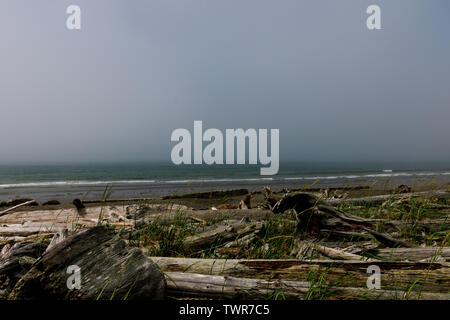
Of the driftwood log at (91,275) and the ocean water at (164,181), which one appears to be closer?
the driftwood log at (91,275)

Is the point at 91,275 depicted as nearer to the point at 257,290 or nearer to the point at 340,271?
the point at 257,290

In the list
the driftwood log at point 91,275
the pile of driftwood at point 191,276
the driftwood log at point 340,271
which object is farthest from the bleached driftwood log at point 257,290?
the driftwood log at point 91,275

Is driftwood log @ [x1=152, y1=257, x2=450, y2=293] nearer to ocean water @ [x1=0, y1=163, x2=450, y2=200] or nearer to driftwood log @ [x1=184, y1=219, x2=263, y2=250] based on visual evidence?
driftwood log @ [x1=184, y1=219, x2=263, y2=250]

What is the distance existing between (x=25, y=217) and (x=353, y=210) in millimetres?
8499

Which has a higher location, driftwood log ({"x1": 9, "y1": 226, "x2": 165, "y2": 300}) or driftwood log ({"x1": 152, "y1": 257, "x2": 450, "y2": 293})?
driftwood log ({"x1": 9, "y1": 226, "x2": 165, "y2": 300})

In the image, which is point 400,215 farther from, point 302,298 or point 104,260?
point 104,260

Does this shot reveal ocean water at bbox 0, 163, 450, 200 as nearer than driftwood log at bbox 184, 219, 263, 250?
No

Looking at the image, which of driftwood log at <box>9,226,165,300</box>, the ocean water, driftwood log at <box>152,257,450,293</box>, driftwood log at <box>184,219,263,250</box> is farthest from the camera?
the ocean water

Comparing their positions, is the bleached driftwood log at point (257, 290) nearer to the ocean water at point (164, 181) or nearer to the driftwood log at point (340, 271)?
the driftwood log at point (340, 271)

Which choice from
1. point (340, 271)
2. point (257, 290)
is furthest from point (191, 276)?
point (340, 271)

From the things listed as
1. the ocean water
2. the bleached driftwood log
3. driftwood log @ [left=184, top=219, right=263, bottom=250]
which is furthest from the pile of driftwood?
the ocean water

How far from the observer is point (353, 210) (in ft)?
21.2

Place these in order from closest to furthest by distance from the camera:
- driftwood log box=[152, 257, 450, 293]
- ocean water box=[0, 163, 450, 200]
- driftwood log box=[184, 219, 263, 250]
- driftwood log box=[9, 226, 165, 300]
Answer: driftwood log box=[9, 226, 165, 300] < driftwood log box=[152, 257, 450, 293] < driftwood log box=[184, 219, 263, 250] < ocean water box=[0, 163, 450, 200]
